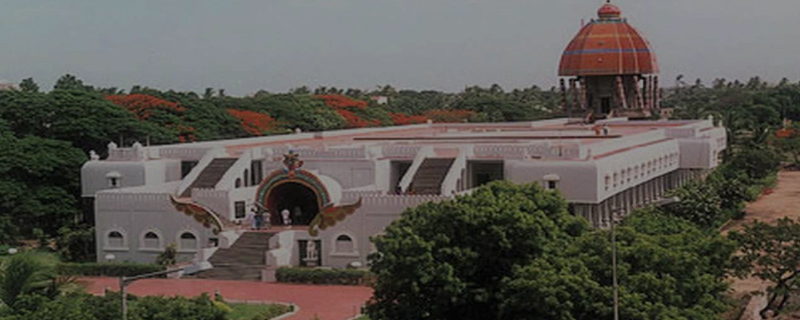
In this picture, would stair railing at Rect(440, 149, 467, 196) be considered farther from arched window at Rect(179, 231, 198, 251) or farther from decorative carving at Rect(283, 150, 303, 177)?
arched window at Rect(179, 231, 198, 251)

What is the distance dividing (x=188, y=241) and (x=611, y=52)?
120 feet

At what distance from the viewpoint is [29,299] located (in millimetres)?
17766

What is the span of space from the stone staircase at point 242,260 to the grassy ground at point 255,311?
3.41m

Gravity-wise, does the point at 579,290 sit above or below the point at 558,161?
below

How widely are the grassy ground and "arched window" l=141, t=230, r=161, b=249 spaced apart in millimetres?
7143

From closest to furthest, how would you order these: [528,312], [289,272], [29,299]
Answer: [29,299], [528,312], [289,272]

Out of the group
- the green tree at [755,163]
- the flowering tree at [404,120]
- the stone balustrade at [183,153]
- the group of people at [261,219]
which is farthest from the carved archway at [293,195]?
the flowering tree at [404,120]

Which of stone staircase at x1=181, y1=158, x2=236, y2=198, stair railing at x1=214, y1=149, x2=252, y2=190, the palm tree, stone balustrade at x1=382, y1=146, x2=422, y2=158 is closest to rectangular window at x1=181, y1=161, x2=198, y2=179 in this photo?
stone staircase at x1=181, y1=158, x2=236, y2=198

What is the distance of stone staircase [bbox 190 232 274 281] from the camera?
29.5 metres

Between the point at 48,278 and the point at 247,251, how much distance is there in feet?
37.1

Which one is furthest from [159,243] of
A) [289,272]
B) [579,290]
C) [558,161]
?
[579,290]

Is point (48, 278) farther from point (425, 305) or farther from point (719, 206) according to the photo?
point (719, 206)

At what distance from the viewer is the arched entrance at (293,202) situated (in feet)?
106

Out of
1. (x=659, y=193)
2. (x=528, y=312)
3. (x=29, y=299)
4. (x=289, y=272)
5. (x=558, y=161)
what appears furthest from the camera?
(x=659, y=193)
